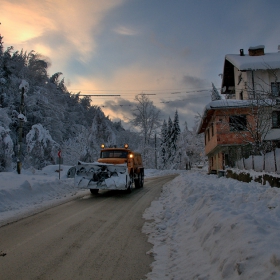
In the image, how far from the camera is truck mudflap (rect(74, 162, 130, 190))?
12.1 metres

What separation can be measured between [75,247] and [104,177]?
7.20 meters

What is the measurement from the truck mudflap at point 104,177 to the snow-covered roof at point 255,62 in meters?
17.6

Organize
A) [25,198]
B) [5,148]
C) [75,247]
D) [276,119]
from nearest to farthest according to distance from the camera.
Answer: [75,247], [25,198], [5,148], [276,119]

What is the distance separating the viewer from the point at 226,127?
2133cm

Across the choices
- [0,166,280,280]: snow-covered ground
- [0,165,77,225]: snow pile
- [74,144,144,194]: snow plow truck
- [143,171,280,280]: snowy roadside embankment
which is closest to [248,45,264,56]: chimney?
[74,144,144,194]: snow plow truck

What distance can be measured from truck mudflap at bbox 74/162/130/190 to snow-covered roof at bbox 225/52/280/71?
693 inches

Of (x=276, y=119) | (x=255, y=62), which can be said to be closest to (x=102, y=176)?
(x=276, y=119)

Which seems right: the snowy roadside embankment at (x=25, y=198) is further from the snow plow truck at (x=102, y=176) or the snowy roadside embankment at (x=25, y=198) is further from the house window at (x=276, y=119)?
the house window at (x=276, y=119)

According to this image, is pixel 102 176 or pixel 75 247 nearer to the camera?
pixel 75 247

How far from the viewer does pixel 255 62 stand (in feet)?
80.7

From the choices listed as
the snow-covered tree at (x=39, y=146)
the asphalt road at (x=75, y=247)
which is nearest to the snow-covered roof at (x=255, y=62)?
the snow-covered tree at (x=39, y=146)

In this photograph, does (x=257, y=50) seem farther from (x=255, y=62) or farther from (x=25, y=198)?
(x=25, y=198)

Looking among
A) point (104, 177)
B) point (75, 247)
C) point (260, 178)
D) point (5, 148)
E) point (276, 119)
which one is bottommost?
point (75, 247)

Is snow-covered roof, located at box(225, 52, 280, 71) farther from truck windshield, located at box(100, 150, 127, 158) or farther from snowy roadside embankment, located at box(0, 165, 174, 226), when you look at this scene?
snowy roadside embankment, located at box(0, 165, 174, 226)
